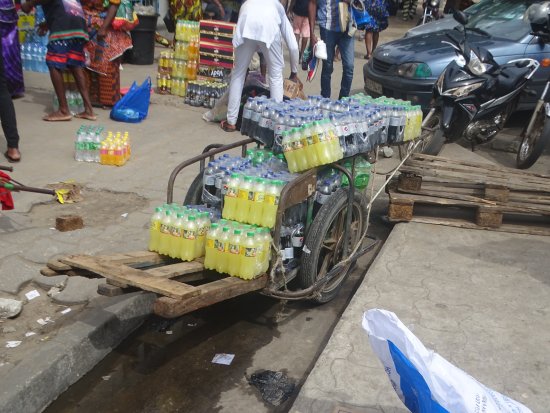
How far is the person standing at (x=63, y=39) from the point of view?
7.00 meters

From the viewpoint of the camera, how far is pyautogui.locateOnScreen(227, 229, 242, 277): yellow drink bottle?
3.44 meters

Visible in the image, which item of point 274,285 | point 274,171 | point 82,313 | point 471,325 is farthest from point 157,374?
point 471,325

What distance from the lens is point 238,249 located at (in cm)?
345

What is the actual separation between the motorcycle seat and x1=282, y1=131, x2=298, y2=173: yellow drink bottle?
13.1ft

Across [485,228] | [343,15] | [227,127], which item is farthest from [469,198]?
[343,15]

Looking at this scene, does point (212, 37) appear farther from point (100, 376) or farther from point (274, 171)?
point (100, 376)

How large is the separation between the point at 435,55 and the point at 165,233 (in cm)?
541

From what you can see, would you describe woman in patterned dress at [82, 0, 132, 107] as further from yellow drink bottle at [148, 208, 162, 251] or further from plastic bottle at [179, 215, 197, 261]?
plastic bottle at [179, 215, 197, 261]

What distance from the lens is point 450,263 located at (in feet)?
15.4

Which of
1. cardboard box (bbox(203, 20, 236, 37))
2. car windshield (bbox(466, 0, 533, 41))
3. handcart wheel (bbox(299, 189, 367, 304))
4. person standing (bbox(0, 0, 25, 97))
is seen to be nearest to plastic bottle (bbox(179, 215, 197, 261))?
handcart wheel (bbox(299, 189, 367, 304))

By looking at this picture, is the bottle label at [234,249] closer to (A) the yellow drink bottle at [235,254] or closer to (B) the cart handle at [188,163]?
(A) the yellow drink bottle at [235,254]

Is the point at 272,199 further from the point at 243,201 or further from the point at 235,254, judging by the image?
the point at 235,254

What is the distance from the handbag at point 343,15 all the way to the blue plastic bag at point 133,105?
105 inches

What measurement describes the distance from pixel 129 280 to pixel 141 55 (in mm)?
8577
